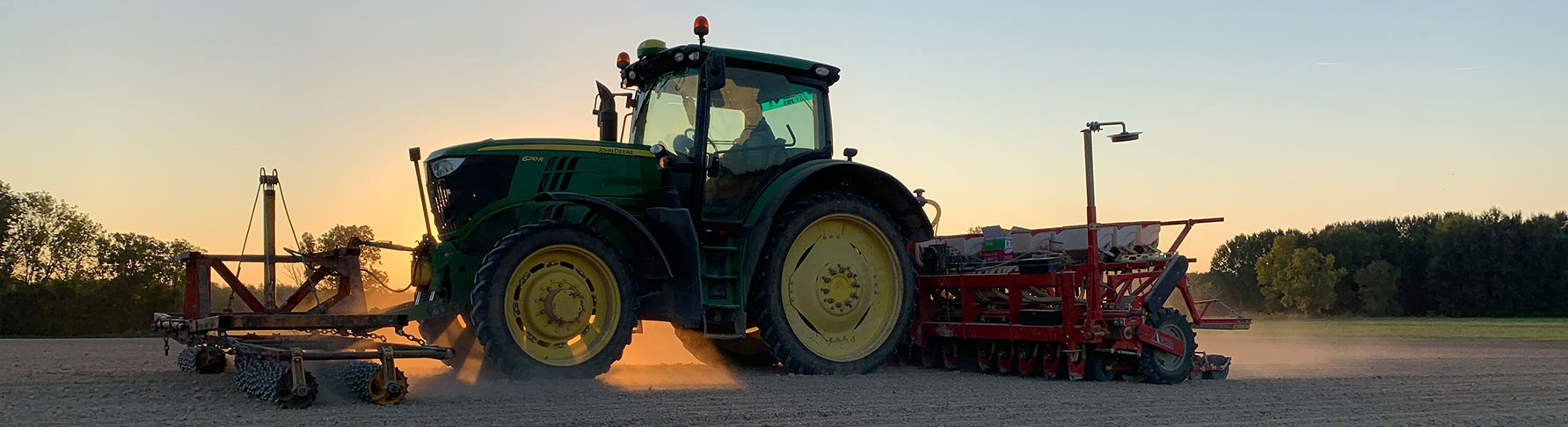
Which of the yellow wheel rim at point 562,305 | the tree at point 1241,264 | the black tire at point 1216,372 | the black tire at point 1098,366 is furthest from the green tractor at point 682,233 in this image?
the tree at point 1241,264

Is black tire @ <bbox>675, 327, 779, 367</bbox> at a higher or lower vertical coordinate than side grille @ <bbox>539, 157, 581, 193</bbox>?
lower

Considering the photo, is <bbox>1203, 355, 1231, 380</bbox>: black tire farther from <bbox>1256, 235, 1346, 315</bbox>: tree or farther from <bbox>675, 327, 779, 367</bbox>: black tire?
<bbox>1256, 235, 1346, 315</bbox>: tree

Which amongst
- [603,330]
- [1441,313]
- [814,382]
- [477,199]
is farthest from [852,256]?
[1441,313]

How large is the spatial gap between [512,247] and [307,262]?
186 cm

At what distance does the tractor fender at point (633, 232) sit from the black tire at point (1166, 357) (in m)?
3.87

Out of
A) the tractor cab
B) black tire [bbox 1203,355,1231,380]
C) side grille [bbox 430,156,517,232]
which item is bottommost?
black tire [bbox 1203,355,1231,380]

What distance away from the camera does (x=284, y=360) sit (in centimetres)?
618

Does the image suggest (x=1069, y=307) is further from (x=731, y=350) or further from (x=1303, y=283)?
(x=1303, y=283)

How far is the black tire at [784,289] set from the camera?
917 cm

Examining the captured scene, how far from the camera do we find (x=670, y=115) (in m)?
9.45

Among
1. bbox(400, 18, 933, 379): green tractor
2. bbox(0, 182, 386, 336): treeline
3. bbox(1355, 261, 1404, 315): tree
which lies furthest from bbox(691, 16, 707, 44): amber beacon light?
bbox(1355, 261, 1404, 315): tree

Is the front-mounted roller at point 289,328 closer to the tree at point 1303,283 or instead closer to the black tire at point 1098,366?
the black tire at point 1098,366

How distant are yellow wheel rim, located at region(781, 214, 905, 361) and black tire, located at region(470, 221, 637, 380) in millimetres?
1636

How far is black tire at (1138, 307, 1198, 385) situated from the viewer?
928cm
